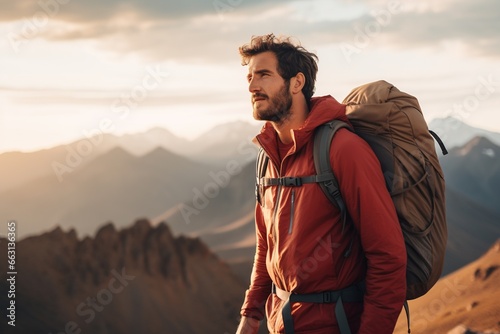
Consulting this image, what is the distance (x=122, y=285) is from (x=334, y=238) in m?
13.4

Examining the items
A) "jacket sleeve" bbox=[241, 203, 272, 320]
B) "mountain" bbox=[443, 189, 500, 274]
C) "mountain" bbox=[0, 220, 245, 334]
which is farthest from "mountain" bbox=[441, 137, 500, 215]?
"jacket sleeve" bbox=[241, 203, 272, 320]

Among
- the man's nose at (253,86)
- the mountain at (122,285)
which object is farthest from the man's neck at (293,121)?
the mountain at (122,285)

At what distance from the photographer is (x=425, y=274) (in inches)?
116

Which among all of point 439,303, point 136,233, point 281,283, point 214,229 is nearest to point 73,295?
point 136,233

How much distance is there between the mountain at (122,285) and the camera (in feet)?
47.0

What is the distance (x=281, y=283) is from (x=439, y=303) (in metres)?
15.4

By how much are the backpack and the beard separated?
0.80 feet

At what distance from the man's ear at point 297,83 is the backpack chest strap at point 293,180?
0.45 metres

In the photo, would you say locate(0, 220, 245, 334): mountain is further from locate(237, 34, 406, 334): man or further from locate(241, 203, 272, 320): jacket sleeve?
locate(237, 34, 406, 334): man

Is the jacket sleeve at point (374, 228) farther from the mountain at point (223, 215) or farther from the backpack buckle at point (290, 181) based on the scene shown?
the mountain at point (223, 215)

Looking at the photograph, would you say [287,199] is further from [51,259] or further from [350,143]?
[51,259]

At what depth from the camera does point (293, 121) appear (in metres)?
3.18

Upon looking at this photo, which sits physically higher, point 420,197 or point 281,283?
point 420,197

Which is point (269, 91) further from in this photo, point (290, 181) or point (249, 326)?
point (249, 326)
